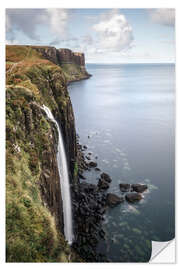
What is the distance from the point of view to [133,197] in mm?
14852

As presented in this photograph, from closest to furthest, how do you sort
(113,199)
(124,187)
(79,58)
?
(79,58) < (113,199) < (124,187)

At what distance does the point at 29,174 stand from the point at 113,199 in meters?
8.85

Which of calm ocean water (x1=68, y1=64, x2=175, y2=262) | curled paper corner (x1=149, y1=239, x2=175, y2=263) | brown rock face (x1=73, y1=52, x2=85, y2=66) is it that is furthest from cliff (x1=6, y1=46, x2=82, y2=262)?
calm ocean water (x1=68, y1=64, x2=175, y2=262)

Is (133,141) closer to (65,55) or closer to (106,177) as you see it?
(106,177)

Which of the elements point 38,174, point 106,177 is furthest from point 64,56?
point 106,177

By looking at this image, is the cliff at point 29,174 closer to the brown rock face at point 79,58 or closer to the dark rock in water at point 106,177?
the brown rock face at point 79,58

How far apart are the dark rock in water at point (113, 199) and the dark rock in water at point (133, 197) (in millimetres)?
425

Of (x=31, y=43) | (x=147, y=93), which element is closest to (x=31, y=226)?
(x=31, y=43)

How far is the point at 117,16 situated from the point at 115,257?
32.6 ft

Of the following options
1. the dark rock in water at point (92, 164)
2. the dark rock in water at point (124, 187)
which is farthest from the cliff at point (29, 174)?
the dark rock in water at point (92, 164)

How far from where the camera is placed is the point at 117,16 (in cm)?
880

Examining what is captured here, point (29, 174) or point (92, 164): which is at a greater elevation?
point (29, 174)
